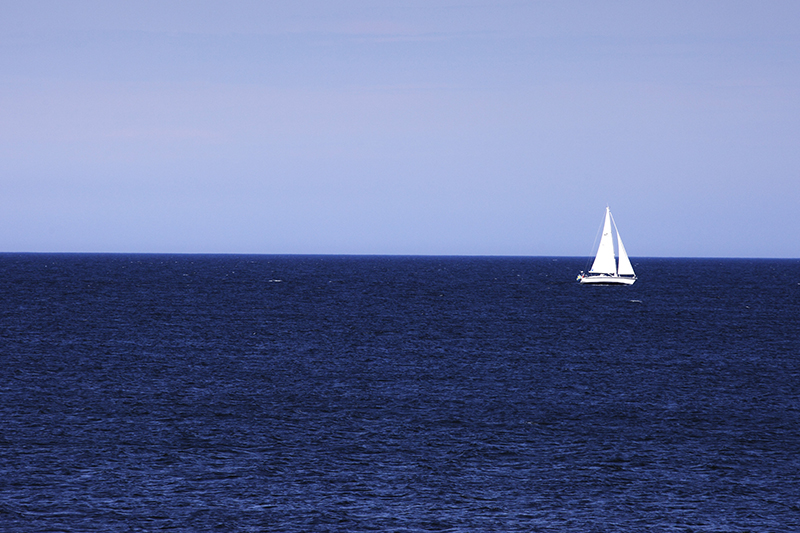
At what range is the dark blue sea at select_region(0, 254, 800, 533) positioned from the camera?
29.5 meters

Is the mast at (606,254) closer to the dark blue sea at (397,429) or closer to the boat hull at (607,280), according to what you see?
the boat hull at (607,280)

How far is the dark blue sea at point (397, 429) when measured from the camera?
29.5m

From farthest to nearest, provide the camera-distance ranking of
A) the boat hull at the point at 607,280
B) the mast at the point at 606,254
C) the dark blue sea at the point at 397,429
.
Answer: the boat hull at the point at 607,280
the mast at the point at 606,254
the dark blue sea at the point at 397,429

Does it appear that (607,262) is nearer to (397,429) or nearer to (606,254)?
(606,254)

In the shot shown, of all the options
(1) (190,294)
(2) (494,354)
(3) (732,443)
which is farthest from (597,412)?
(1) (190,294)

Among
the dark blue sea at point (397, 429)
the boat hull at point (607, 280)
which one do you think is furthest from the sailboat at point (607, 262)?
the dark blue sea at point (397, 429)

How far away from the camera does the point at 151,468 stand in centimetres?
3400

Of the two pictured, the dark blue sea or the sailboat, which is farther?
the sailboat

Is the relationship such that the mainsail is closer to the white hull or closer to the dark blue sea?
the white hull

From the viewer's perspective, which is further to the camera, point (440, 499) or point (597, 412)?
point (597, 412)

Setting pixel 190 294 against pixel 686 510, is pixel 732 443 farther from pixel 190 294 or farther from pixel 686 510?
pixel 190 294

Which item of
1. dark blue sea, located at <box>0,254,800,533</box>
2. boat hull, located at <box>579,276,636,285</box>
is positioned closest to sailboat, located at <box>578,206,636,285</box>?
boat hull, located at <box>579,276,636,285</box>

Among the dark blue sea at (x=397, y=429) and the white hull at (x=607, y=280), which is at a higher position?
the white hull at (x=607, y=280)

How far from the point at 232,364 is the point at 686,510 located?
133 feet
